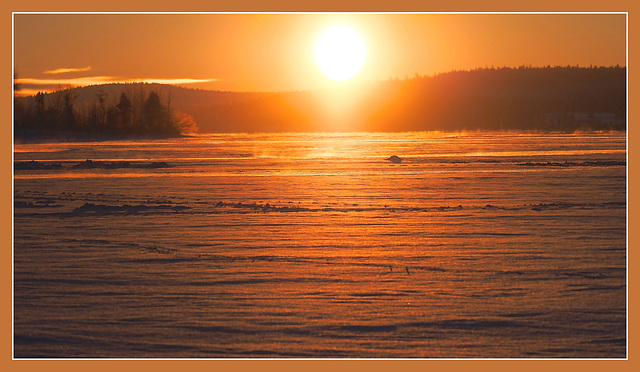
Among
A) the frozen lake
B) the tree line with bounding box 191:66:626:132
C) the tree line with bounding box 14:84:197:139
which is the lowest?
the frozen lake

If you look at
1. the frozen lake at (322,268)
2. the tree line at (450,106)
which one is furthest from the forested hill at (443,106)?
the frozen lake at (322,268)

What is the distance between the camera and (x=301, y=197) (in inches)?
405

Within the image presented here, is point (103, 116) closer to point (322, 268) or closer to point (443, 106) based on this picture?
point (322, 268)

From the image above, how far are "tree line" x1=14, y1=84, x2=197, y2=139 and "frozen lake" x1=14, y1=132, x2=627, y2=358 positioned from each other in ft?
27.3

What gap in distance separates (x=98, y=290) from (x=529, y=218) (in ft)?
15.5

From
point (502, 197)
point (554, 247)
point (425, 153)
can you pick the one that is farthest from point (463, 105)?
point (554, 247)

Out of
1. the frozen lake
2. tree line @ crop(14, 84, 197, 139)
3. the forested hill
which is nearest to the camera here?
the frozen lake

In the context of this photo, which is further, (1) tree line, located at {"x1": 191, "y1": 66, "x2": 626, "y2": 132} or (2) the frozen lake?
(1) tree line, located at {"x1": 191, "y1": 66, "x2": 626, "y2": 132}

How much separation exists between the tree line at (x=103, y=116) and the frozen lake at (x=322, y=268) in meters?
8.31

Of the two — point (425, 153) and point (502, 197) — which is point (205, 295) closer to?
point (502, 197)

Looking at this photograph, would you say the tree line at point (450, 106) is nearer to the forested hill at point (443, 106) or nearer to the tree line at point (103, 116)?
the forested hill at point (443, 106)

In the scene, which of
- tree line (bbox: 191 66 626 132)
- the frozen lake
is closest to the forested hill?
tree line (bbox: 191 66 626 132)

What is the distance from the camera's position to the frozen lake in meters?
4.71

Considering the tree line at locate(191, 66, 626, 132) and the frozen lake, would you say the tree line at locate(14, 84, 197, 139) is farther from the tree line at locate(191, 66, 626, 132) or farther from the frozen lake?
the tree line at locate(191, 66, 626, 132)
